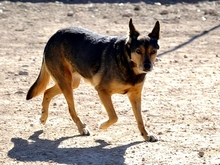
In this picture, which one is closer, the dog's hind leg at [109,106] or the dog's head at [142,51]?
the dog's head at [142,51]

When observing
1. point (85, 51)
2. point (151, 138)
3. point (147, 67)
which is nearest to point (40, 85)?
point (85, 51)

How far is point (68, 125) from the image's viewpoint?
8.64 m

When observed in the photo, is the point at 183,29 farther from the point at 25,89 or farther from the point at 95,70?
the point at 95,70

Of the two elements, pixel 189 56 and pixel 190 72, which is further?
pixel 189 56

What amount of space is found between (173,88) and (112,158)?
3.25 metres

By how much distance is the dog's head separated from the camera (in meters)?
7.47

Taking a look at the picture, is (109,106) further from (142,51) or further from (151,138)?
(142,51)

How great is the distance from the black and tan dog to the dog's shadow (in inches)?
18.7

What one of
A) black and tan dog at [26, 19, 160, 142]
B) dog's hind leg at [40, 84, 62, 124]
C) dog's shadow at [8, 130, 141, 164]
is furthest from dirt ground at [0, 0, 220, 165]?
black and tan dog at [26, 19, 160, 142]

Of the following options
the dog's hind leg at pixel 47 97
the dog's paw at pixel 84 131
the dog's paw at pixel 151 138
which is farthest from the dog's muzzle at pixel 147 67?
the dog's hind leg at pixel 47 97

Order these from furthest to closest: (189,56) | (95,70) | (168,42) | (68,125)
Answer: (168,42)
(189,56)
(68,125)
(95,70)

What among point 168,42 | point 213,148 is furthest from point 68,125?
point 168,42

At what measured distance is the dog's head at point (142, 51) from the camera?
7468 millimetres

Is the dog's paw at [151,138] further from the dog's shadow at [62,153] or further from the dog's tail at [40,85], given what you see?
the dog's tail at [40,85]
